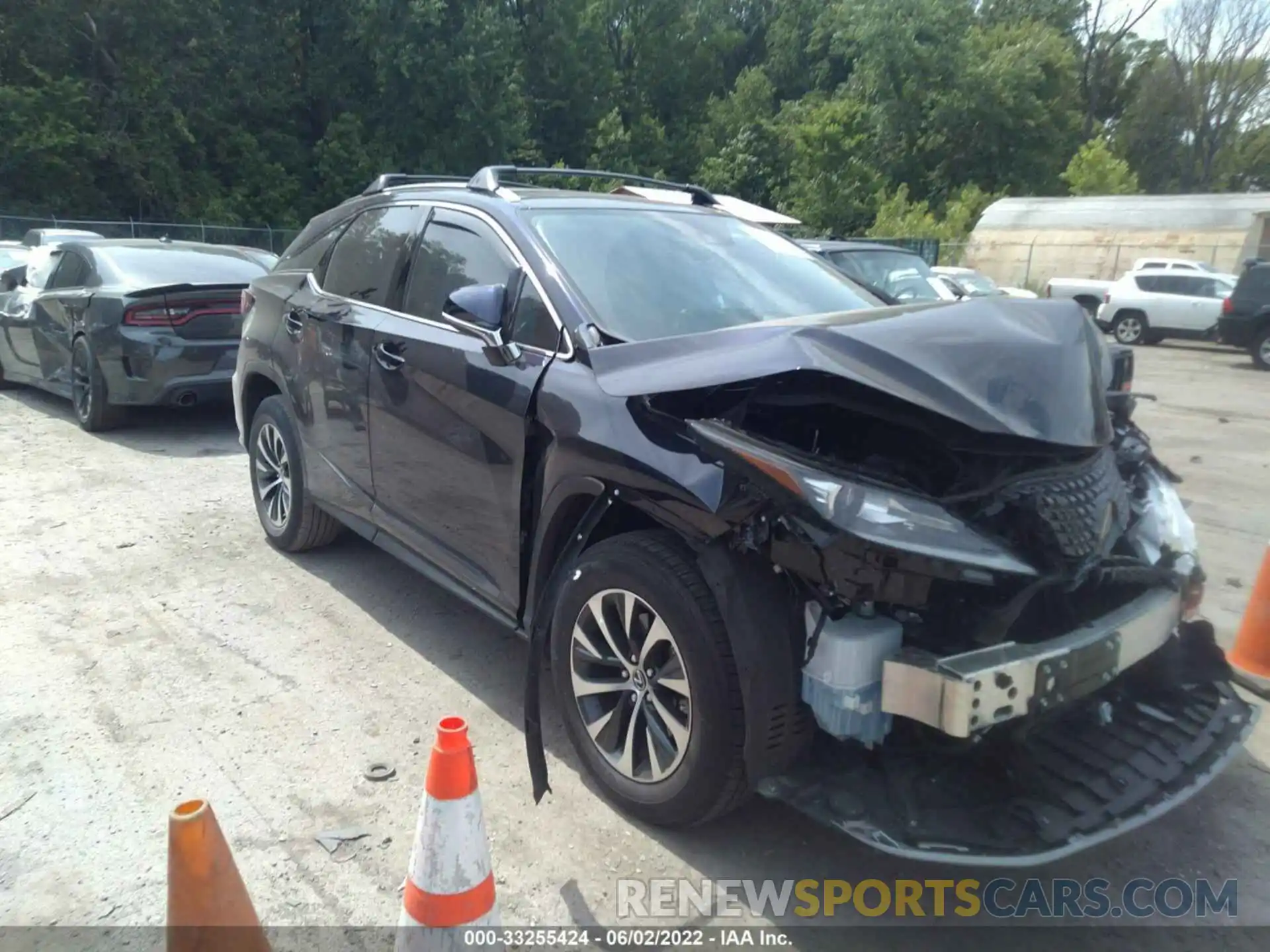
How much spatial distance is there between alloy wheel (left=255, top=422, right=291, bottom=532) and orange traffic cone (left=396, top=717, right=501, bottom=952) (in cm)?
318

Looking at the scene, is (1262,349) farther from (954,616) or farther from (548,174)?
(954,616)

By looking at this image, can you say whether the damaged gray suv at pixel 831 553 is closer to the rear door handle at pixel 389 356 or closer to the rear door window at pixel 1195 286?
the rear door handle at pixel 389 356

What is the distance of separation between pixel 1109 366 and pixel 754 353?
140 centimetres

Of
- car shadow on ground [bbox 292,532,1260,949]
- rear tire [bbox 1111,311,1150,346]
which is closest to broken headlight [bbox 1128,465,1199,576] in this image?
car shadow on ground [bbox 292,532,1260,949]

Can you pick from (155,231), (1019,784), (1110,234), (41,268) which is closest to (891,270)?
(41,268)

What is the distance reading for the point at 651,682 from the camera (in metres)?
2.83

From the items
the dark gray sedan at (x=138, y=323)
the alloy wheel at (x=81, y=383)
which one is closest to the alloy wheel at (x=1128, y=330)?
the dark gray sedan at (x=138, y=323)

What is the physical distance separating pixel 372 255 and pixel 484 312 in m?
1.45

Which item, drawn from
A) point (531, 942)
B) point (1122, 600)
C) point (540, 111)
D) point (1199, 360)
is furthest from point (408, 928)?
point (540, 111)

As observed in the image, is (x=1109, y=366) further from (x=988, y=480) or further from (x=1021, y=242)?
(x=1021, y=242)

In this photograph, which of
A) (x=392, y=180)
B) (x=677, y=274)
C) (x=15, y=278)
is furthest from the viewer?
(x=15, y=278)

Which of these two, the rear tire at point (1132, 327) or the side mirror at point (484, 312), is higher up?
the side mirror at point (484, 312)

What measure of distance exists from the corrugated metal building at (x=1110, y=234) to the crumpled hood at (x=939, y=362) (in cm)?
3279

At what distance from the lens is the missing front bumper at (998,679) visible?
2.28 meters
